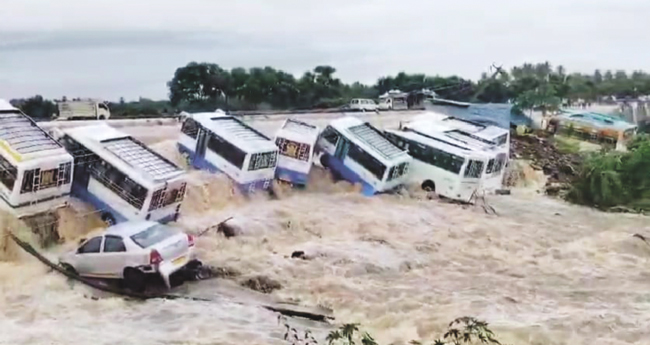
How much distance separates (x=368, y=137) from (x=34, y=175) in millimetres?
A: 9552

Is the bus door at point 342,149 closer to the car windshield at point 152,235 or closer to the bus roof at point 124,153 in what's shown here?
the bus roof at point 124,153

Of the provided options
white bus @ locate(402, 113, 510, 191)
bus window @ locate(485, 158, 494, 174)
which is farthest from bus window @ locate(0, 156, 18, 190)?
bus window @ locate(485, 158, 494, 174)

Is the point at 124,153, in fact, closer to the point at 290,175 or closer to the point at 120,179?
the point at 120,179

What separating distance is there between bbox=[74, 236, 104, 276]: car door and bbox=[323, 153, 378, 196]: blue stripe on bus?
30.6 feet

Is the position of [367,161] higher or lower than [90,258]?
higher

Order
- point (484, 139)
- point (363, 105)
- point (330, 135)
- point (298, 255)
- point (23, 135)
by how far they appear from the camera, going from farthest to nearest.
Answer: point (363, 105), point (484, 139), point (330, 135), point (298, 255), point (23, 135)

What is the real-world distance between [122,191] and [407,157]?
9189 mm

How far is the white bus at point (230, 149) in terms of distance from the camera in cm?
1816

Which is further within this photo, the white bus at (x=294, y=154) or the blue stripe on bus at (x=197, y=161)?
the white bus at (x=294, y=154)

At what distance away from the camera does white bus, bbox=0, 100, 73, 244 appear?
1311cm

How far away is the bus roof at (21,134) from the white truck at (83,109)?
8.96m

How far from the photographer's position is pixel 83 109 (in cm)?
2467

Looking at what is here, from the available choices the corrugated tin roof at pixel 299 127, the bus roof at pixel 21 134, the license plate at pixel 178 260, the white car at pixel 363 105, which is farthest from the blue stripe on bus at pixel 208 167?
→ the white car at pixel 363 105

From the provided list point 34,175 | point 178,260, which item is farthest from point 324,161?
point 178,260
